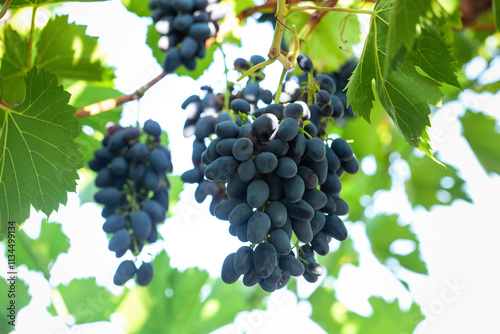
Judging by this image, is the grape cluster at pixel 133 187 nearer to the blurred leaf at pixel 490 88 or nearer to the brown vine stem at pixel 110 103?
the brown vine stem at pixel 110 103

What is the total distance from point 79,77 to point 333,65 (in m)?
0.92

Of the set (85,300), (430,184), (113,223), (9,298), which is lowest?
(85,300)

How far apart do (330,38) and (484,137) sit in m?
0.97

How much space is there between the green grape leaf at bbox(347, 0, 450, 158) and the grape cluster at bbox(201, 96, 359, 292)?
144mm

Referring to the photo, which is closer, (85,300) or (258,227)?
(258,227)

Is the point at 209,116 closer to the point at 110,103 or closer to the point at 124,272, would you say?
the point at 110,103

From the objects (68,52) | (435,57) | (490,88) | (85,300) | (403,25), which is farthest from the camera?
(85,300)

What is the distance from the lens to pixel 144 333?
2.27 metres

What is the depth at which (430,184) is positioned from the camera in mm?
2268

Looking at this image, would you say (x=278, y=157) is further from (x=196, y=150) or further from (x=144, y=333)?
(x=144, y=333)

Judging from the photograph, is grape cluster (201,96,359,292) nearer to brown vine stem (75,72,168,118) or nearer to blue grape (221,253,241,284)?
blue grape (221,253,241,284)

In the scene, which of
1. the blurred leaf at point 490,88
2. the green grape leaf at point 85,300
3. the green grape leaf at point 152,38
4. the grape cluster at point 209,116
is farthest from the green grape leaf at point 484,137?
the green grape leaf at point 85,300

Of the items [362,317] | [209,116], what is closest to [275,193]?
[209,116]

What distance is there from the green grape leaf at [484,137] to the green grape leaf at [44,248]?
1969 mm
